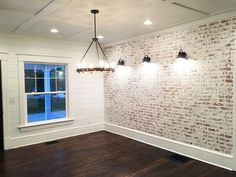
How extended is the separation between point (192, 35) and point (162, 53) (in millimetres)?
827

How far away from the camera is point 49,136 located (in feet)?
18.2

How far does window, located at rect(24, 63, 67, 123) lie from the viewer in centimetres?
536

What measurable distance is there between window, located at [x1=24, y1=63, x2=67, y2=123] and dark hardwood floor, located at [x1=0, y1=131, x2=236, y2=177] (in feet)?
3.21

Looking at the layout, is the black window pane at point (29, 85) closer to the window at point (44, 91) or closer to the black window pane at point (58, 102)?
the window at point (44, 91)

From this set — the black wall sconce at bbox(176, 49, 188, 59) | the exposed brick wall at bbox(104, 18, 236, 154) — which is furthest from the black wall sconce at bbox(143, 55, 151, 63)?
the black wall sconce at bbox(176, 49, 188, 59)

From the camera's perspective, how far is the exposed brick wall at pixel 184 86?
3.66 m

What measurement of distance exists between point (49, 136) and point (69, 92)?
4.52 feet

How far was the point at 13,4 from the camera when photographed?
296 cm

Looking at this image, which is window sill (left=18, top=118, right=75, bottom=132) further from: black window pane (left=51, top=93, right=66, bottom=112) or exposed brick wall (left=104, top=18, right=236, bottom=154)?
exposed brick wall (left=104, top=18, right=236, bottom=154)

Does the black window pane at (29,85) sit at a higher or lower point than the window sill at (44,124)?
higher

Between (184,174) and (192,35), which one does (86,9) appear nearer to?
(192,35)

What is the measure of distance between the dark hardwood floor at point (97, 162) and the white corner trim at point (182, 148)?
142 mm

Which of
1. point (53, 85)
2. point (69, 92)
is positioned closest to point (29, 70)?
point (53, 85)

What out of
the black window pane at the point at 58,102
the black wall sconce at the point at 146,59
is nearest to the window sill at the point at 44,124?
the black window pane at the point at 58,102
